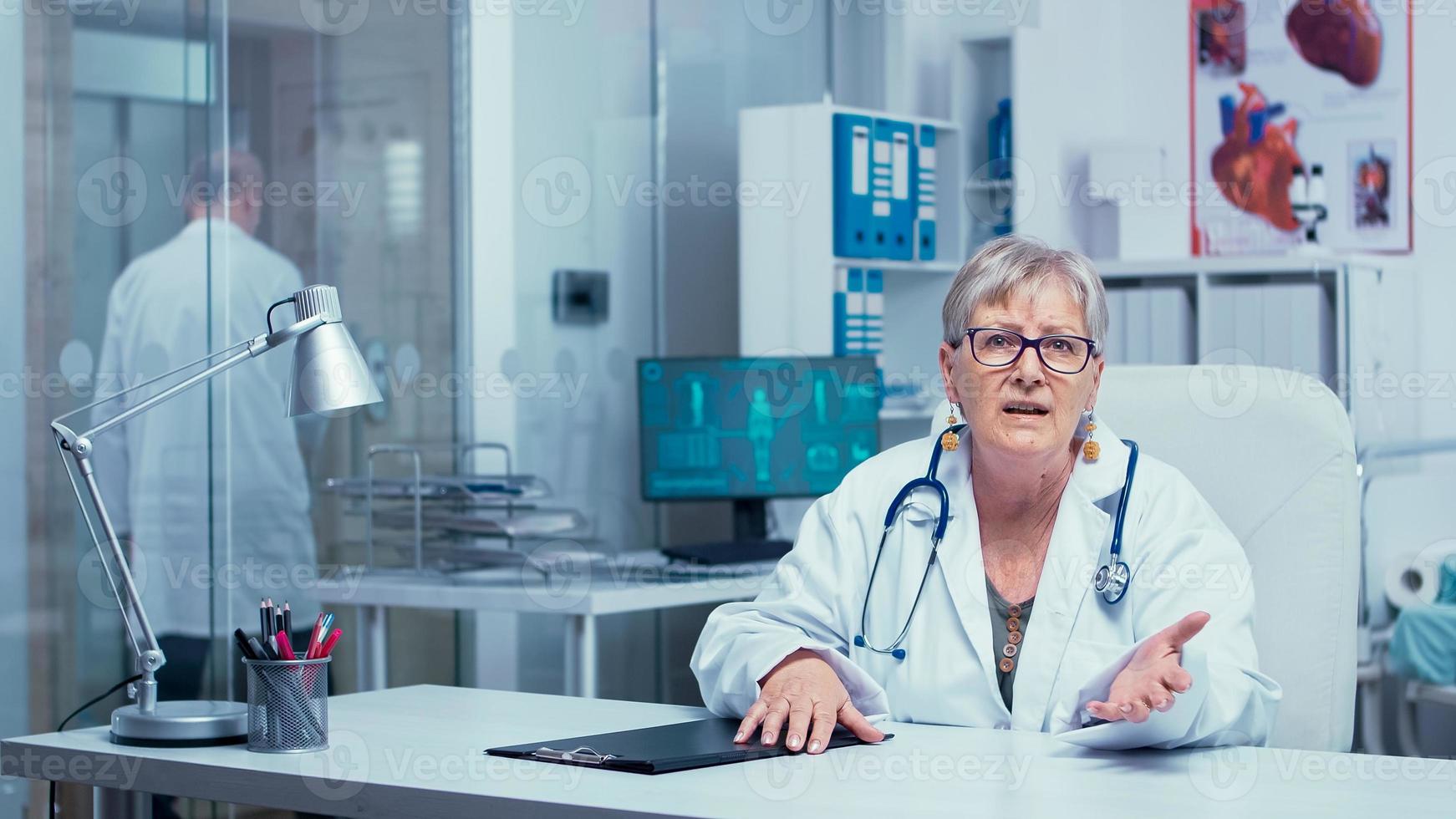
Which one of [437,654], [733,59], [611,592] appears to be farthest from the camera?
[733,59]

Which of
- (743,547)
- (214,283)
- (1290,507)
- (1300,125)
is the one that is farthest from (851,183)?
(1290,507)

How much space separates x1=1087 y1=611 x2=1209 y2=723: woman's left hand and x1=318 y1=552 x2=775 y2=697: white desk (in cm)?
151

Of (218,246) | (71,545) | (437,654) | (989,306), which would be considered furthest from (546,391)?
(989,306)

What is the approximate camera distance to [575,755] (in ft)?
5.00

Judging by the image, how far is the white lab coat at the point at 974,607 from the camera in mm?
1726

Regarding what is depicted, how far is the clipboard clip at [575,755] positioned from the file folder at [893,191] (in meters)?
2.73

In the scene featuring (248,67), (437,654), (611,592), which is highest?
(248,67)

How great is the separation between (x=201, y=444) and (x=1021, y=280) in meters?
2.04

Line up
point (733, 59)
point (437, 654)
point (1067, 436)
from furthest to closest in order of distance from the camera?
1. point (733, 59)
2. point (437, 654)
3. point (1067, 436)

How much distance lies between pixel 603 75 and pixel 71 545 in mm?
1848

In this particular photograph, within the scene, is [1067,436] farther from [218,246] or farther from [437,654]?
[437,654]

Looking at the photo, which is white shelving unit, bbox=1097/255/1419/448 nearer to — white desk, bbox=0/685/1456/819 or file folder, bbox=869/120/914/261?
file folder, bbox=869/120/914/261

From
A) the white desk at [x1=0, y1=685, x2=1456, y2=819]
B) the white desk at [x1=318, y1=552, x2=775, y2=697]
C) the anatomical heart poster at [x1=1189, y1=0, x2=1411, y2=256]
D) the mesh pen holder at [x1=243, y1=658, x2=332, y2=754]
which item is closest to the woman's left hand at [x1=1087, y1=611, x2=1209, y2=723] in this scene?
the white desk at [x1=0, y1=685, x2=1456, y2=819]

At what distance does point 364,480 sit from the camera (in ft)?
11.2
